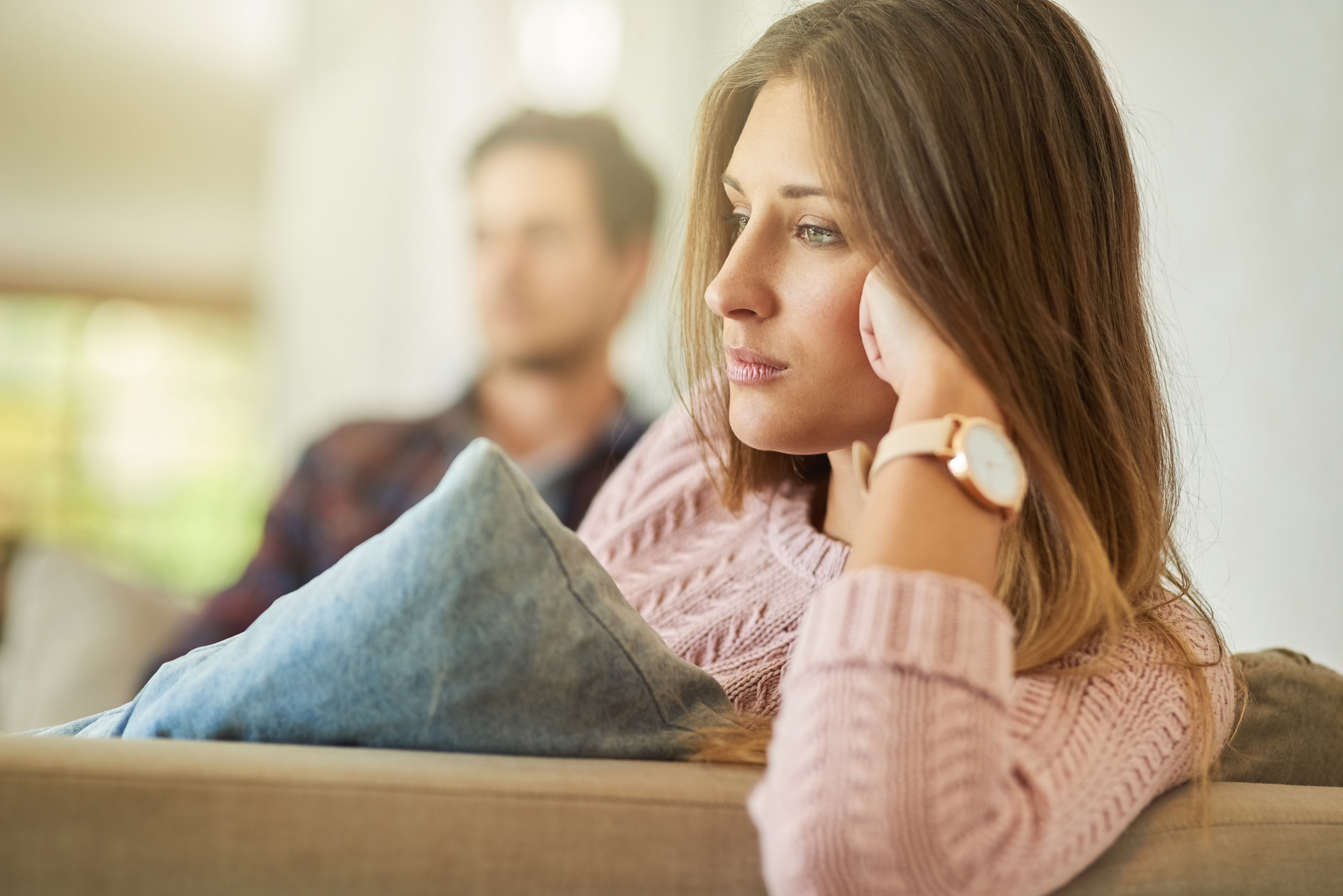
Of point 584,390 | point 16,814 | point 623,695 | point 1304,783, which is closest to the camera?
point 16,814

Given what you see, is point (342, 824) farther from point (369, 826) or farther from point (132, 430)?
point (132, 430)

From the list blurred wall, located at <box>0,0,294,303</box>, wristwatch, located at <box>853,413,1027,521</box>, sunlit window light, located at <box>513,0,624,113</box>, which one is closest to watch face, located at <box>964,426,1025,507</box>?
wristwatch, located at <box>853,413,1027,521</box>

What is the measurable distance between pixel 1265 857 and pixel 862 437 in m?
0.42

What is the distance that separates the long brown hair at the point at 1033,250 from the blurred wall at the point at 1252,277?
445mm

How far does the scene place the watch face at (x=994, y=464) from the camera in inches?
25.7

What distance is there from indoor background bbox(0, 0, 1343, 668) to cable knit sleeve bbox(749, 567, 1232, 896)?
616 mm

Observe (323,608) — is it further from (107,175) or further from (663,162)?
(107,175)

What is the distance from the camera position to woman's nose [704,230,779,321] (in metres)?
0.88

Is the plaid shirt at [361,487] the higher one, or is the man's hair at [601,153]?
the man's hair at [601,153]

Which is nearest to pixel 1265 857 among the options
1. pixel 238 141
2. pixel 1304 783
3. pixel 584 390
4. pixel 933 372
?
pixel 1304 783

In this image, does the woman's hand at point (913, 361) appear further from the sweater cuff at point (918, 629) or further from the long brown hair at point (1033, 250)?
the sweater cuff at point (918, 629)

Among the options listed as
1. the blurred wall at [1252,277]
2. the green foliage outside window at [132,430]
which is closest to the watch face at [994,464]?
the blurred wall at [1252,277]

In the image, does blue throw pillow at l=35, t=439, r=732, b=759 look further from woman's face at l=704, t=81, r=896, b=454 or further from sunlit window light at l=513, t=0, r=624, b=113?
sunlit window light at l=513, t=0, r=624, b=113

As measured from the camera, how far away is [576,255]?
2910 millimetres
